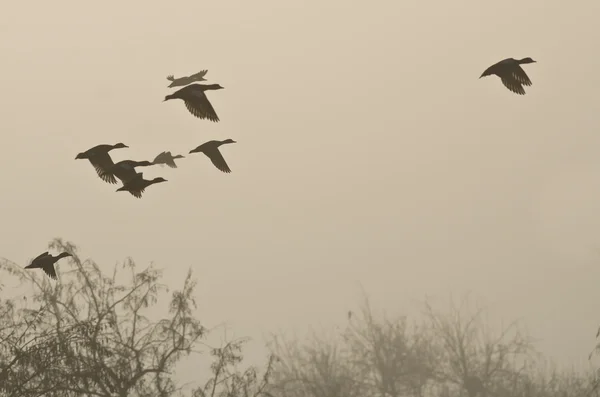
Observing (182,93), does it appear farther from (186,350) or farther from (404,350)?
(404,350)

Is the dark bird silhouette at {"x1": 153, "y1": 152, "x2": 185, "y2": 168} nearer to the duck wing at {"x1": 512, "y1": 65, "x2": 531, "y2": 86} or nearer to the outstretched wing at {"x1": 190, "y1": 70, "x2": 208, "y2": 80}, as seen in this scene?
the outstretched wing at {"x1": 190, "y1": 70, "x2": 208, "y2": 80}

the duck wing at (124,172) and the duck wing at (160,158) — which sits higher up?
the duck wing at (160,158)

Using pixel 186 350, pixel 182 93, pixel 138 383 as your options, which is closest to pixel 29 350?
pixel 138 383

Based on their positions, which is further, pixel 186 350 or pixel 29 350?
pixel 186 350

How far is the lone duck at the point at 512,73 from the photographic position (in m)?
8.79

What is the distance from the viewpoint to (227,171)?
A: 913 centimetres

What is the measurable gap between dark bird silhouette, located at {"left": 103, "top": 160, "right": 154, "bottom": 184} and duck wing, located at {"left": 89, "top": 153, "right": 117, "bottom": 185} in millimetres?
22

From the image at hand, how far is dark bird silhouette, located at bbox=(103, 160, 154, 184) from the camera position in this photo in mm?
8609

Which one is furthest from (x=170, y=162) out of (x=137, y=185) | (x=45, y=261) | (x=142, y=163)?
(x=45, y=261)

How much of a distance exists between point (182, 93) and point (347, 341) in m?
33.7

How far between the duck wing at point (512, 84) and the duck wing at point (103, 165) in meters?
3.97

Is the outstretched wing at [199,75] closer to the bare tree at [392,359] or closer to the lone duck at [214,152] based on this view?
the lone duck at [214,152]

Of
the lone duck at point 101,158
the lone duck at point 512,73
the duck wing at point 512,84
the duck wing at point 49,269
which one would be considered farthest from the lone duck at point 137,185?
the duck wing at point 512,84

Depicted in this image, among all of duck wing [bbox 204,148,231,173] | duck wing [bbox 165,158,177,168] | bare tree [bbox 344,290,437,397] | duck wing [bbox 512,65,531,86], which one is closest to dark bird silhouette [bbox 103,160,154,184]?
duck wing [bbox 165,158,177,168]
